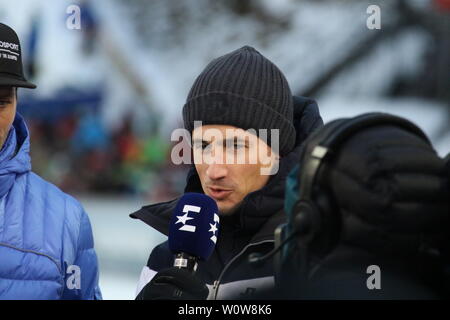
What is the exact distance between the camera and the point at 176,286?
1083mm

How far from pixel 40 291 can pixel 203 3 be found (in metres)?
8.48

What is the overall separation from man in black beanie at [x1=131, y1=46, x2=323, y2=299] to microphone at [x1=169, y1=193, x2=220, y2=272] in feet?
0.38

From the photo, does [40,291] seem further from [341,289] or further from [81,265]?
[341,289]

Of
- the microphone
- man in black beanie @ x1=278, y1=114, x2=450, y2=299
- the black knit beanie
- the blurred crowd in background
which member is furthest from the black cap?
the blurred crowd in background

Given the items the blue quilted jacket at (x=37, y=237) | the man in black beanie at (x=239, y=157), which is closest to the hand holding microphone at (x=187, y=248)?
the man in black beanie at (x=239, y=157)

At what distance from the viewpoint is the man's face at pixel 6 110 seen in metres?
1.60

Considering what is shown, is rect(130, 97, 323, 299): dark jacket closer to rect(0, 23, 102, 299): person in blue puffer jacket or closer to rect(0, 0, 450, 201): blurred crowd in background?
rect(0, 23, 102, 299): person in blue puffer jacket

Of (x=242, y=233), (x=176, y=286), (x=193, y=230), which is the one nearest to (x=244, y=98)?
(x=242, y=233)

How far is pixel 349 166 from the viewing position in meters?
0.86

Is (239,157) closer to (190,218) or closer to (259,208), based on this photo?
(259,208)

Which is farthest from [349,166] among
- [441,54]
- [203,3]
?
[203,3]

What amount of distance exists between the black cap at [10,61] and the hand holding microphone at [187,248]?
19.8 inches

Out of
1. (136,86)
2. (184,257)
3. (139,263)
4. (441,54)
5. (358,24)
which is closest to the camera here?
(184,257)

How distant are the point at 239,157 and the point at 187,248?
0.25 m
